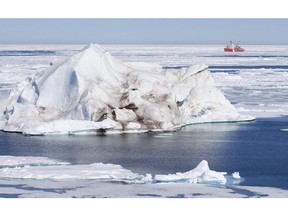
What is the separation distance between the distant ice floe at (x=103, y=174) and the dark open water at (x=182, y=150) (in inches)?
28.3

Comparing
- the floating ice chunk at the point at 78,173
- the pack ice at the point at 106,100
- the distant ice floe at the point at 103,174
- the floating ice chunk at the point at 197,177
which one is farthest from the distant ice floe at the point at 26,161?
the pack ice at the point at 106,100

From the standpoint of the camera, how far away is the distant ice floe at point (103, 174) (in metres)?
16.0

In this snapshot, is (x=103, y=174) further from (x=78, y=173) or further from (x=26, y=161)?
(x=26, y=161)

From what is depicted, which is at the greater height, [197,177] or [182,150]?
[182,150]

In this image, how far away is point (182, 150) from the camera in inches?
810

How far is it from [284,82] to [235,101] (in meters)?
11.2

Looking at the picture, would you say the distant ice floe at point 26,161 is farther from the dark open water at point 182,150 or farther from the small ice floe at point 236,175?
the small ice floe at point 236,175

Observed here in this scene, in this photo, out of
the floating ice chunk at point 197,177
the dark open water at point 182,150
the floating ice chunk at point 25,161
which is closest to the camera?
the floating ice chunk at point 197,177

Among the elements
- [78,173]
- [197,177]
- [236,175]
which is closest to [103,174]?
[78,173]

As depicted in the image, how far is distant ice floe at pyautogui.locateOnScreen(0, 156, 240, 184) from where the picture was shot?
16.0 m

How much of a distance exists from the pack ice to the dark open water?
70cm

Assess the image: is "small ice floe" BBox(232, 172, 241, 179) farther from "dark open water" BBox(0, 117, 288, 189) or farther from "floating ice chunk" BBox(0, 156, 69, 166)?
"floating ice chunk" BBox(0, 156, 69, 166)

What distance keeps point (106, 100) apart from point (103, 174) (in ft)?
25.7

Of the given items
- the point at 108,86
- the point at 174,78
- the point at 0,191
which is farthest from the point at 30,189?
the point at 174,78
